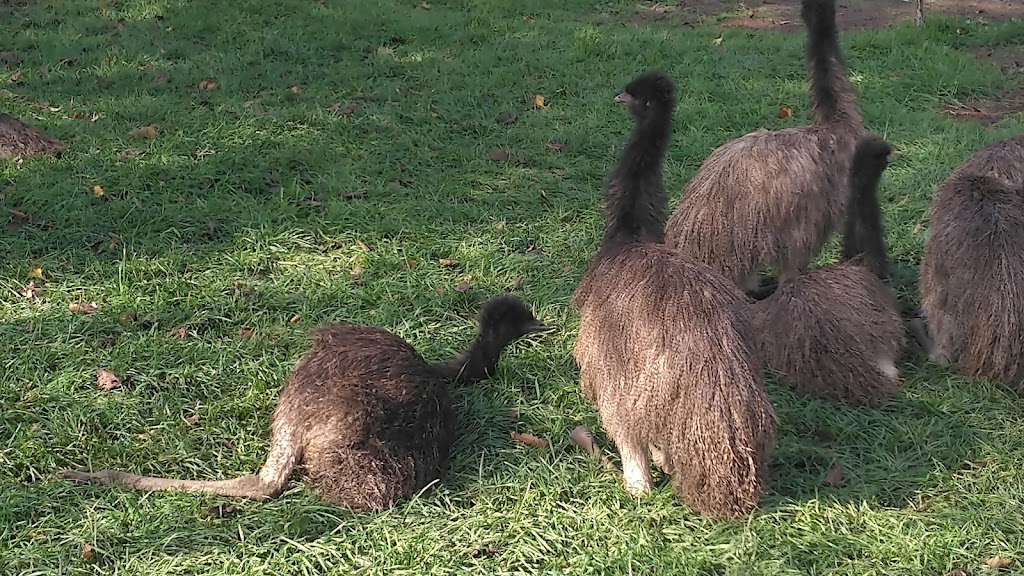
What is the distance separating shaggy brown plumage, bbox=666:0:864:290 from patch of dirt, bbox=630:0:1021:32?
5.54m

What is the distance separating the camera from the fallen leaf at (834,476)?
415 cm

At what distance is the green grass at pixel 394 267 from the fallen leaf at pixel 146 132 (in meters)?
0.08

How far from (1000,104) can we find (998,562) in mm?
6004

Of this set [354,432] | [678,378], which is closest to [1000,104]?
[678,378]

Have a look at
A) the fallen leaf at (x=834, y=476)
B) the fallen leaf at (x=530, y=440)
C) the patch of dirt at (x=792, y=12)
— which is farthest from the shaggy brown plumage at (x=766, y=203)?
the patch of dirt at (x=792, y=12)

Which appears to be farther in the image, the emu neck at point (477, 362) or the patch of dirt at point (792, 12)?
the patch of dirt at point (792, 12)

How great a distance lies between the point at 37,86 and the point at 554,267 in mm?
5368

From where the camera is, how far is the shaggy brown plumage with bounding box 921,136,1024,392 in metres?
4.71

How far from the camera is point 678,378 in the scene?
3.60m

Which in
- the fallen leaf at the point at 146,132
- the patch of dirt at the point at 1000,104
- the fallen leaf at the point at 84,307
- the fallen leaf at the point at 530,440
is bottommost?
the patch of dirt at the point at 1000,104

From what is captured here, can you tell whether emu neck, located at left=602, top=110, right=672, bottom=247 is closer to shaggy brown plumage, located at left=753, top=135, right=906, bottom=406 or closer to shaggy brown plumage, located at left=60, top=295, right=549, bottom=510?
shaggy brown plumage, located at left=753, top=135, right=906, bottom=406

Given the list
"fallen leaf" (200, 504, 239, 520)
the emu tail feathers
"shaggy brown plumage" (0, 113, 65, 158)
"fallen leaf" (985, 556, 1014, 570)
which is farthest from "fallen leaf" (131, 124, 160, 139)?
"fallen leaf" (985, 556, 1014, 570)

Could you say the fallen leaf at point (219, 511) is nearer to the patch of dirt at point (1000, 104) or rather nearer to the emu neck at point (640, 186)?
the emu neck at point (640, 186)

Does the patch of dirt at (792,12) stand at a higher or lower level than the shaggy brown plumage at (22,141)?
lower
